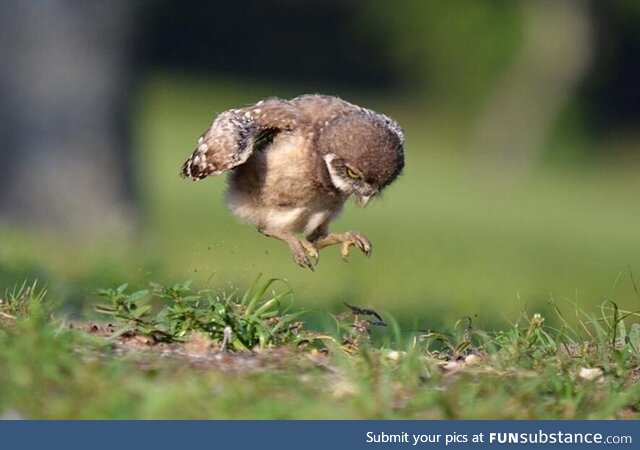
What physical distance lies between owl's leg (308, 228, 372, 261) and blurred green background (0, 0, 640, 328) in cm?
32

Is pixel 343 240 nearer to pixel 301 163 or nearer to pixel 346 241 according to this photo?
pixel 346 241

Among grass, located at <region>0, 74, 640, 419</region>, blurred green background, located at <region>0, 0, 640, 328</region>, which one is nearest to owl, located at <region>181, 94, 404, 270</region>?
blurred green background, located at <region>0, 0, 640, 328</region>

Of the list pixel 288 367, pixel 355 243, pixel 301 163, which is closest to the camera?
pixel 288 367

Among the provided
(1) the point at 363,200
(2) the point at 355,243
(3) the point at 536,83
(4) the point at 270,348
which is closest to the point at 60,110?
(2) the point at 355,243

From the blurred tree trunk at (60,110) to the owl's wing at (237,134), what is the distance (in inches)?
312

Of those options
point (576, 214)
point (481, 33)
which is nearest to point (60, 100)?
point (576, 214)

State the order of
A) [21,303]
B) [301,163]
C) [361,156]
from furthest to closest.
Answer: [301,163] < [361,156] < [21,303]

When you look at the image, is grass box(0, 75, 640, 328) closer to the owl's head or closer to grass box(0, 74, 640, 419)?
grass box(0, 74, 640, 419)

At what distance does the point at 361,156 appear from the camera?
10.1 m

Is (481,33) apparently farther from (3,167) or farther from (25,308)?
(25,308)

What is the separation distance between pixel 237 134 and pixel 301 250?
870mm

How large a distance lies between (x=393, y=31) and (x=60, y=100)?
3331 cm

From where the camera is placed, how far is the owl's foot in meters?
10.6

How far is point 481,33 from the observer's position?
46.1m
